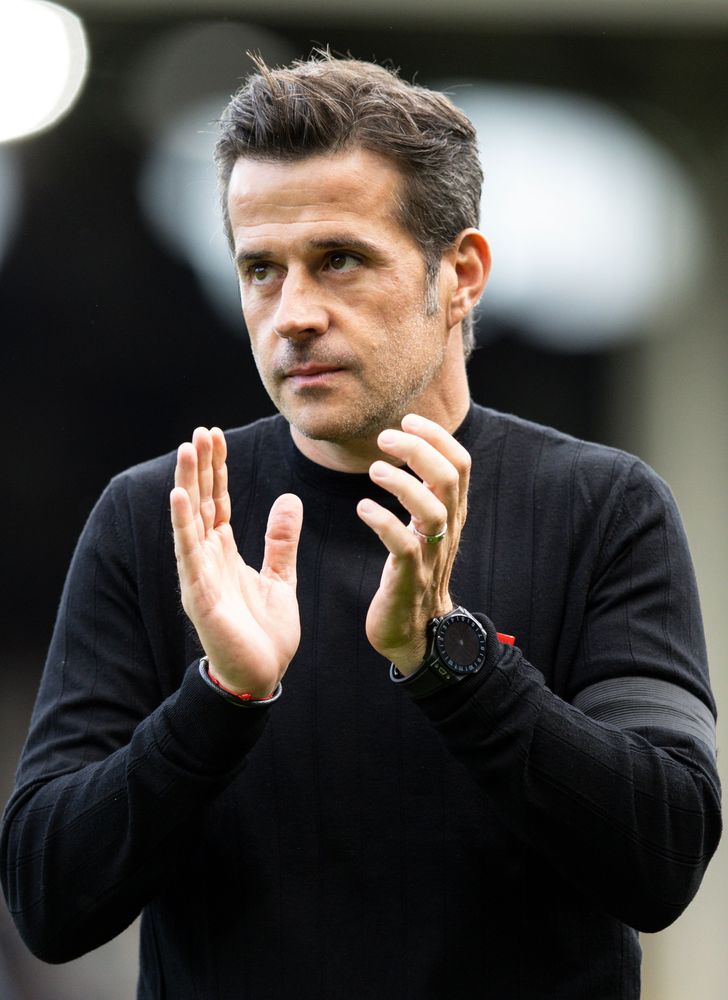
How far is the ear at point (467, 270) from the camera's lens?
6.92ft

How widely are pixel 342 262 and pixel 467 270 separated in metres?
0.28

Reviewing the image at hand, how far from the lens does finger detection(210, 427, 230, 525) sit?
1.72 meters

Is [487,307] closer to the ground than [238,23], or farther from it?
closer to the ground

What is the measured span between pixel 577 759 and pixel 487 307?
9.34 ft

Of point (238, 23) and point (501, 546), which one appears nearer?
point (501, 546)

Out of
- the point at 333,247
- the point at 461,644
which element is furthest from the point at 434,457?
the point at 333,247

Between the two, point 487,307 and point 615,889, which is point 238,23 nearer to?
point 487,307

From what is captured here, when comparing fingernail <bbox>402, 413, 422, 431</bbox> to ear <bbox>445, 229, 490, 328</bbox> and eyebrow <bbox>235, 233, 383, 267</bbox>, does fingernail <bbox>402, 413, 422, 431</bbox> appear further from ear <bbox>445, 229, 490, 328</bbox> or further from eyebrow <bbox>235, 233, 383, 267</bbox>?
ear <bbox>445, 229, 490, 328</bbox>

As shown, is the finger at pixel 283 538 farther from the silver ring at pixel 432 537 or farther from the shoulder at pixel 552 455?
the shoulder at pixel 552 455

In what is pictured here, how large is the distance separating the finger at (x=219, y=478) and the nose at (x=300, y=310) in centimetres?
21

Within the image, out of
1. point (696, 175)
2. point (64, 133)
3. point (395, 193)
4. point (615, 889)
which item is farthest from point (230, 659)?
point (696, 175)

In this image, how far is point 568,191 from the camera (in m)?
4.38

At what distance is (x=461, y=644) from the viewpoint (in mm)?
1611

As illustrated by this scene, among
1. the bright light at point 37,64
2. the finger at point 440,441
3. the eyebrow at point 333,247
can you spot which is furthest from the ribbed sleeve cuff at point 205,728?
the bright light at point 37,64
